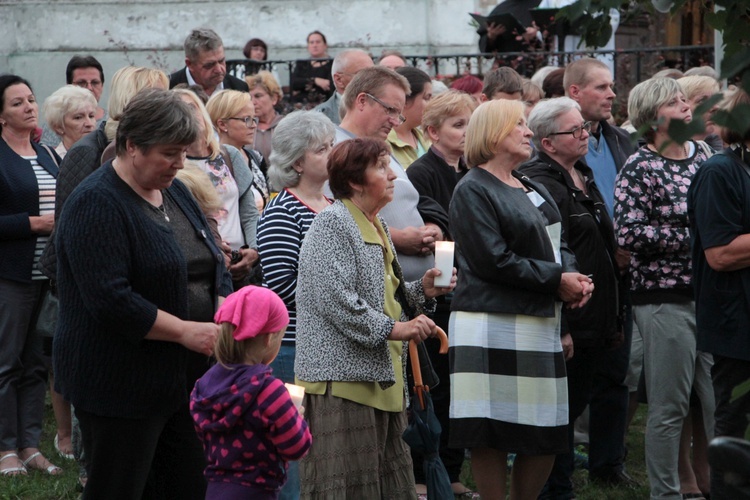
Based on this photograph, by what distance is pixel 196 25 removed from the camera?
51.1 ft

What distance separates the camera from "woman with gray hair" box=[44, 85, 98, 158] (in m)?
7.45

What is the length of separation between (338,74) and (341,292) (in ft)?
11.9

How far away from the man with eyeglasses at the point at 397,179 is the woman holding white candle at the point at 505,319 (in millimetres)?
407

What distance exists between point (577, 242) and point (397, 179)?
106 cm

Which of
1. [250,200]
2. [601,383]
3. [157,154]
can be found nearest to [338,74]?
[250,200]

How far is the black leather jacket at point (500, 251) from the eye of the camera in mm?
5387

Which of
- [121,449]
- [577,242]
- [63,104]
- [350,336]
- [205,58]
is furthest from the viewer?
[205,58]

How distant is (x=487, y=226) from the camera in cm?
544

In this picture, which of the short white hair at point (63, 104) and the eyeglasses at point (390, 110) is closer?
the eyeglasses at point (390, 110)

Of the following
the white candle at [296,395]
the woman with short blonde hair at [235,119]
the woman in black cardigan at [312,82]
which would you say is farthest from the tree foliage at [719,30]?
the woman in black cardigan at [312,82]

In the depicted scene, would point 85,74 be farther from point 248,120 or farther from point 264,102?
point 248,120

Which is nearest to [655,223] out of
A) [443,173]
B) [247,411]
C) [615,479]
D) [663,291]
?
[663,291]

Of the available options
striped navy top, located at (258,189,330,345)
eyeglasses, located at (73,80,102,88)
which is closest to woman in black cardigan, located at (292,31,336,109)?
eyeglasses, located at (73,80,102,88)

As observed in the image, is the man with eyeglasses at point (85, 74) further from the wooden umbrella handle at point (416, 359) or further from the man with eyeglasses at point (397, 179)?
the wooden umbrella handle at point (416, 359)
